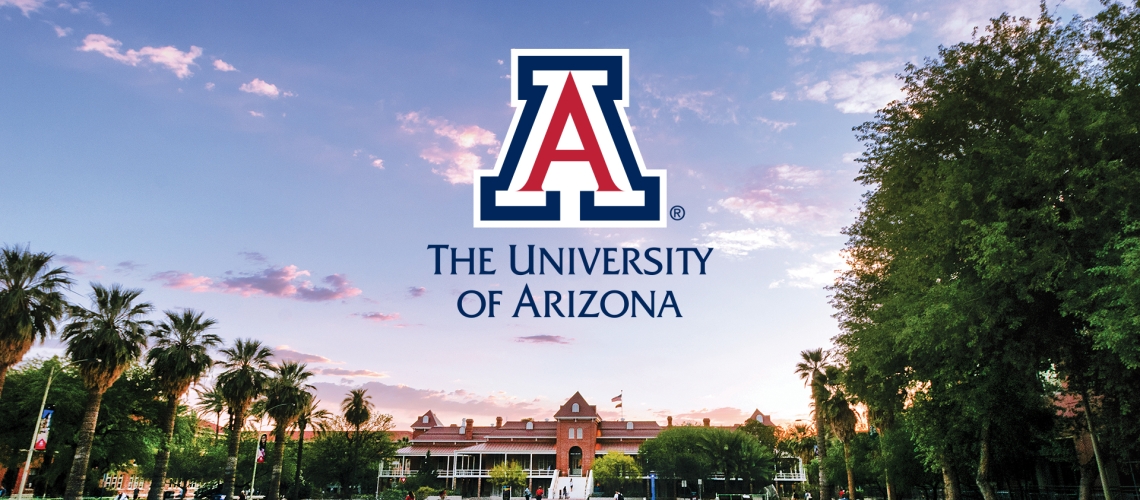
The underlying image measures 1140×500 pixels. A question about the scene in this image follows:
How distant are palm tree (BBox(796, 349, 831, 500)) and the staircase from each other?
35.2 metres

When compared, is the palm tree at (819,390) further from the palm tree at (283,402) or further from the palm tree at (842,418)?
the palm tree at (283,402)

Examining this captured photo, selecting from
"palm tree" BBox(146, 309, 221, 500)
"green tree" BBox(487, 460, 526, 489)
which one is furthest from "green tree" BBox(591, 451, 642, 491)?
"palm tree" BBox(146, 309, 221, 500)

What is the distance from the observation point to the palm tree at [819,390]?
5450cm

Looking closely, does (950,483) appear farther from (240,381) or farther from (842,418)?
(240,381)

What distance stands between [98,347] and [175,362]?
16.0 feet

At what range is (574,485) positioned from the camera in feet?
295


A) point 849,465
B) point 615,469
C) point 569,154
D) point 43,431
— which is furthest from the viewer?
point 615,469

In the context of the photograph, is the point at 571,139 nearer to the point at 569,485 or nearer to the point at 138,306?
the point at 138,306

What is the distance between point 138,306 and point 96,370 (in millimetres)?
4347

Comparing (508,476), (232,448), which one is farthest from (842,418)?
(508,476)

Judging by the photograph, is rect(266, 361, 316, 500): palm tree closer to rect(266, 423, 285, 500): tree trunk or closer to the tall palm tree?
rect(266, 423, 285, 500): tree trunk

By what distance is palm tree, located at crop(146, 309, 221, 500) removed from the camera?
135ft

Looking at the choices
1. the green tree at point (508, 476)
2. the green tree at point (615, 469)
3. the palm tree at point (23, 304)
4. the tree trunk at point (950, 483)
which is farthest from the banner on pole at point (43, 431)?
the green tree at point (508, 476)

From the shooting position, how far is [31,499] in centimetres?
4156
